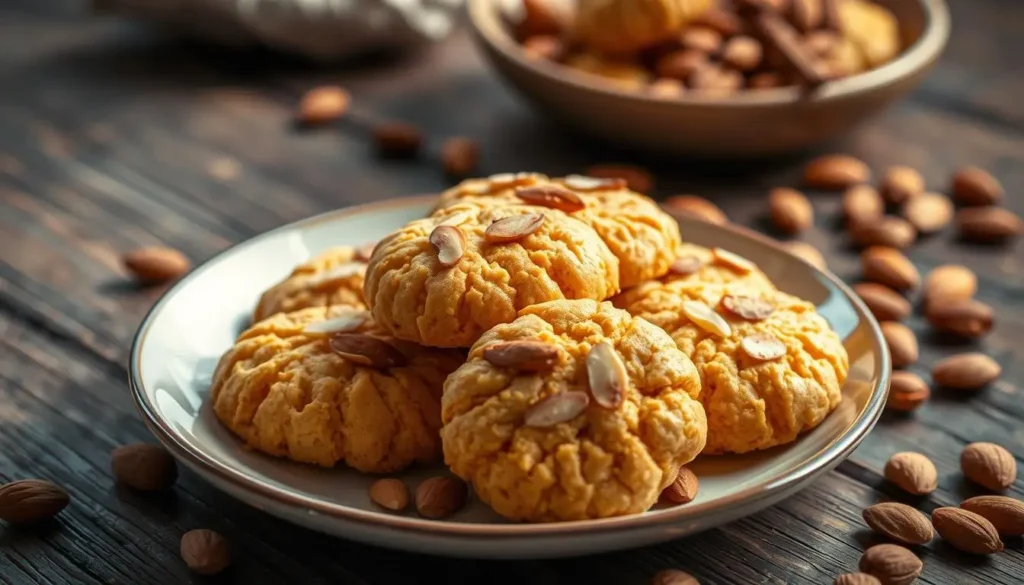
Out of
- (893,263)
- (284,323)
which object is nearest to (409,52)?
(893,263)

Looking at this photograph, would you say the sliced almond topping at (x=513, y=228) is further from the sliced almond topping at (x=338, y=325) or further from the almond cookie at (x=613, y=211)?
the sliced almond topping at (x=338, y=325)

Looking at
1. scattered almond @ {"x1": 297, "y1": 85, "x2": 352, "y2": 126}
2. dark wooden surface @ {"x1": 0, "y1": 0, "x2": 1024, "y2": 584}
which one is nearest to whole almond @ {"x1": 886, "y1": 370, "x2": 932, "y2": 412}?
dark wooden surface @ {"x1": 0, "y1": 0, "x2": 1024, "y2": 584}

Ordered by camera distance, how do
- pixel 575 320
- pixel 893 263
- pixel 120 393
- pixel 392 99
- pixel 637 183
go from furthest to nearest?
1. pixel 392 99
2. pixel 637 183
3. pixel 893 263
4. pixel 120 393
5. pixel 575 320

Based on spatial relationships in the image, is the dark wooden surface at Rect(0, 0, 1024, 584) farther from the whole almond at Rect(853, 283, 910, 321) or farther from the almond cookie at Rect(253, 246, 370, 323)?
the almond cookie at Rect(253, 246, 370, 323)

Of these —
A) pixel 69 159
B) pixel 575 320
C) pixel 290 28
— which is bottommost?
pixel 69 159

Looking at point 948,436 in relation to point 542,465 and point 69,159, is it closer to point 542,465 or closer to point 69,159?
point 542,465

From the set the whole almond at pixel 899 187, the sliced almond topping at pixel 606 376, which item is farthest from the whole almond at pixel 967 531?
the whole almond at pixel 899 187

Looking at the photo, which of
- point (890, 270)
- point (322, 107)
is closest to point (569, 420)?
point (890, 270)

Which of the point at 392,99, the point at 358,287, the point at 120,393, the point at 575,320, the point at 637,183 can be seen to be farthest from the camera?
the point at 392,99
